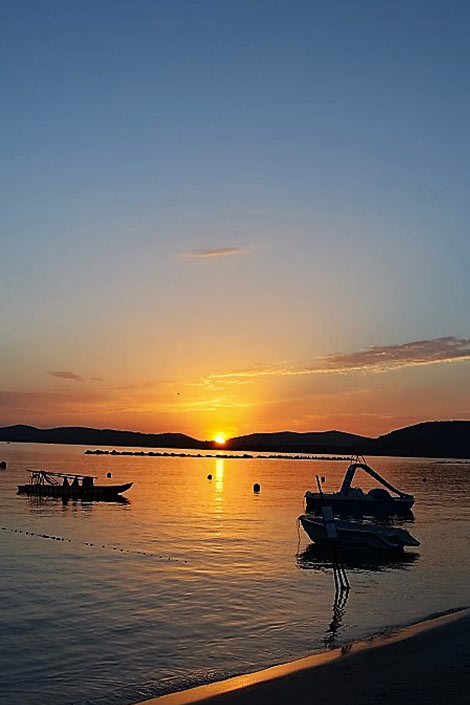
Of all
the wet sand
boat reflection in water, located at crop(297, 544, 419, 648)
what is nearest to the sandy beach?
the wet sand

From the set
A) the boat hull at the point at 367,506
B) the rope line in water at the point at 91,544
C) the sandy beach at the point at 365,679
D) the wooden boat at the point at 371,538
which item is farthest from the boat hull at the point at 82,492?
the sandy beach at the point at 365,679

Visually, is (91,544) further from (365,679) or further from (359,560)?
(365,679)

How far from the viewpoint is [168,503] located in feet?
241

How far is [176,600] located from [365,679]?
39.4 feet

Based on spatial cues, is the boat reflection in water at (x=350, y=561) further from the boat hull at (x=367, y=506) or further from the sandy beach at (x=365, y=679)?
the boat hull at (x=367, y=506)

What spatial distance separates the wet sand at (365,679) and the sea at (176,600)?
1256mm

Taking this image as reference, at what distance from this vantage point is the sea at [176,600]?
61.0ft

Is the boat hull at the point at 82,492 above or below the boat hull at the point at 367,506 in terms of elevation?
above

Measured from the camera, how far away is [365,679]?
53.0ft

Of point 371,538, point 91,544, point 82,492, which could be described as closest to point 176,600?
point 371,538

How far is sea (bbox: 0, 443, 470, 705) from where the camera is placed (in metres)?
18.6

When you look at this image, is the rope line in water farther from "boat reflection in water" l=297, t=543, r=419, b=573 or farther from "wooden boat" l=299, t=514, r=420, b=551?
"wooden boat" l=299, t=514, r=420, b=551

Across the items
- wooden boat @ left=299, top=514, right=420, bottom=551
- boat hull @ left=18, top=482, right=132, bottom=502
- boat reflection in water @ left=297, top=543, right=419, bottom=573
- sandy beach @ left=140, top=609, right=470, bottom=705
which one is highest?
boat hull @ left=18, top=482, right=132, bottom=502

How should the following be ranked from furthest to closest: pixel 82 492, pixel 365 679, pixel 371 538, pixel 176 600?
pixel 82 492
pixel 371 538
pixel 176 600
pixel 365 679
